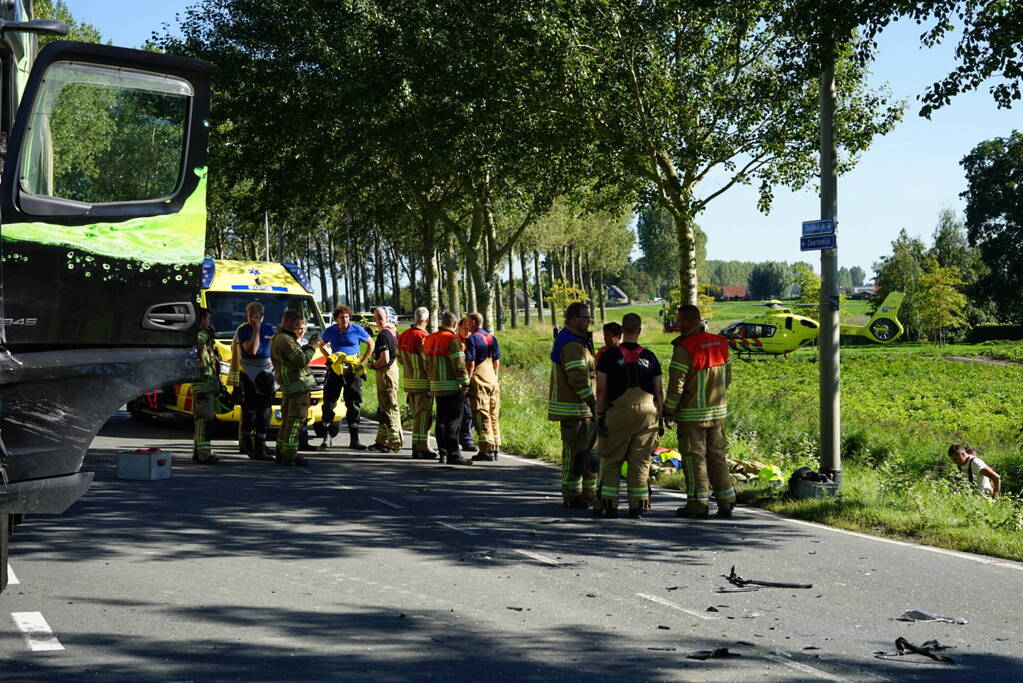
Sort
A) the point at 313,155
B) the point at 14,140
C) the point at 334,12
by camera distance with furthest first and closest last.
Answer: the point at 313,155 → the point at 334,12 → the point at 14,140

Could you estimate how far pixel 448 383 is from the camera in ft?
45.5

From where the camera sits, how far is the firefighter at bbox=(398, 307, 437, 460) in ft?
47.2

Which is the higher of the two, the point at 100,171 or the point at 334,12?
the point at 334,12

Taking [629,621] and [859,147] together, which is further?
[859,147]

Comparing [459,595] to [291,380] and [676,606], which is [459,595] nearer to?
[676,606]

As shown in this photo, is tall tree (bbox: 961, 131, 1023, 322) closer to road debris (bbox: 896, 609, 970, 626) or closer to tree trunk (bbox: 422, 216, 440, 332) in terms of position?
tree trunk (bbox: 422, 216, 440, 332)

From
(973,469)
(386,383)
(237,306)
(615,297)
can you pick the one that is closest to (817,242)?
(973,469)

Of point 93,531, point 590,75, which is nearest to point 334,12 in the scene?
point 590,75

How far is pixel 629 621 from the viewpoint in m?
6.64

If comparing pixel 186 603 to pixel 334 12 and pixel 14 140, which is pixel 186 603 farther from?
pixel 334 12

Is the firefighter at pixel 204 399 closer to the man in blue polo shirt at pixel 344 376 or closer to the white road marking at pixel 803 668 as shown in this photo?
the man in blue polo shirt at pixel 344 376

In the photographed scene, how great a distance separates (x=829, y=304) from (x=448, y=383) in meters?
4.75

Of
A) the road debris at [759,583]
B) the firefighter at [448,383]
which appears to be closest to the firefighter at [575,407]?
the road debris at [759,583]

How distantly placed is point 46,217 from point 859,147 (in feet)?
46.8
